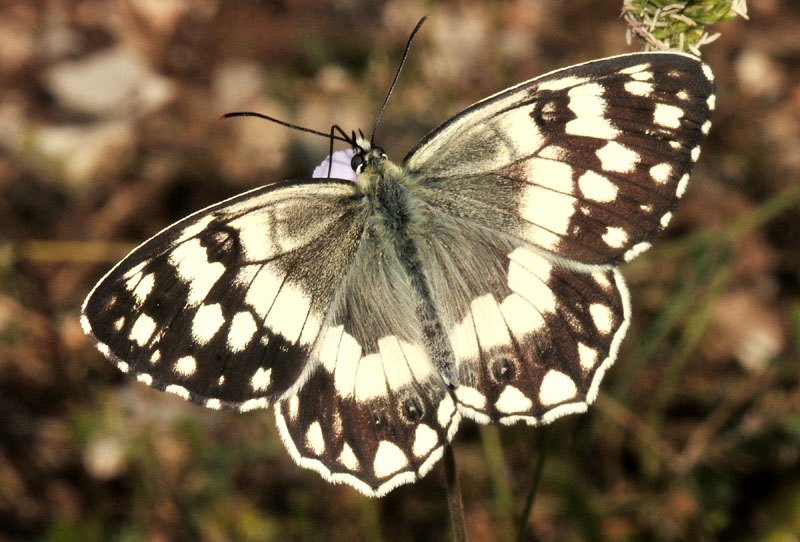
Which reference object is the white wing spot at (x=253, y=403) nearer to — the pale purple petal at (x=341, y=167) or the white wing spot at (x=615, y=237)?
the pale purple petal at (x=341, y=167)

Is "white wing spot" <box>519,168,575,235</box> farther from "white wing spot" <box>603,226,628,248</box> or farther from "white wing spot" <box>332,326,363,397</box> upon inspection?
"white wing spot" <box>332,326,363,397</box>

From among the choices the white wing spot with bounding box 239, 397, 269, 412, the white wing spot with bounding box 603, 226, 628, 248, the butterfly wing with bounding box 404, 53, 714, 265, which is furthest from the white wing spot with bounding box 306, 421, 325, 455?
the white wing spot with bounding box 603, 226, 628, 248

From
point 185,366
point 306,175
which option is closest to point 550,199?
point 185,366

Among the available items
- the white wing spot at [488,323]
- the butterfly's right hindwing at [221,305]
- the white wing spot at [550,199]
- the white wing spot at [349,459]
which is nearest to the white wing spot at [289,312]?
the butterfly's right hindwing at [221,305]

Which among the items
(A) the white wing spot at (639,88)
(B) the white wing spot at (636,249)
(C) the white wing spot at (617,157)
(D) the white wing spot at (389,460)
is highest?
(A) the white wing spot at (639,88)

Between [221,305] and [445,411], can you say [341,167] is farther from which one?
[445,411]

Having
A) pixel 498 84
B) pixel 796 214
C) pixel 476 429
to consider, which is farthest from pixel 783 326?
pixel 498 84

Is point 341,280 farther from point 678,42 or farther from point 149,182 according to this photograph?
point 149,182
